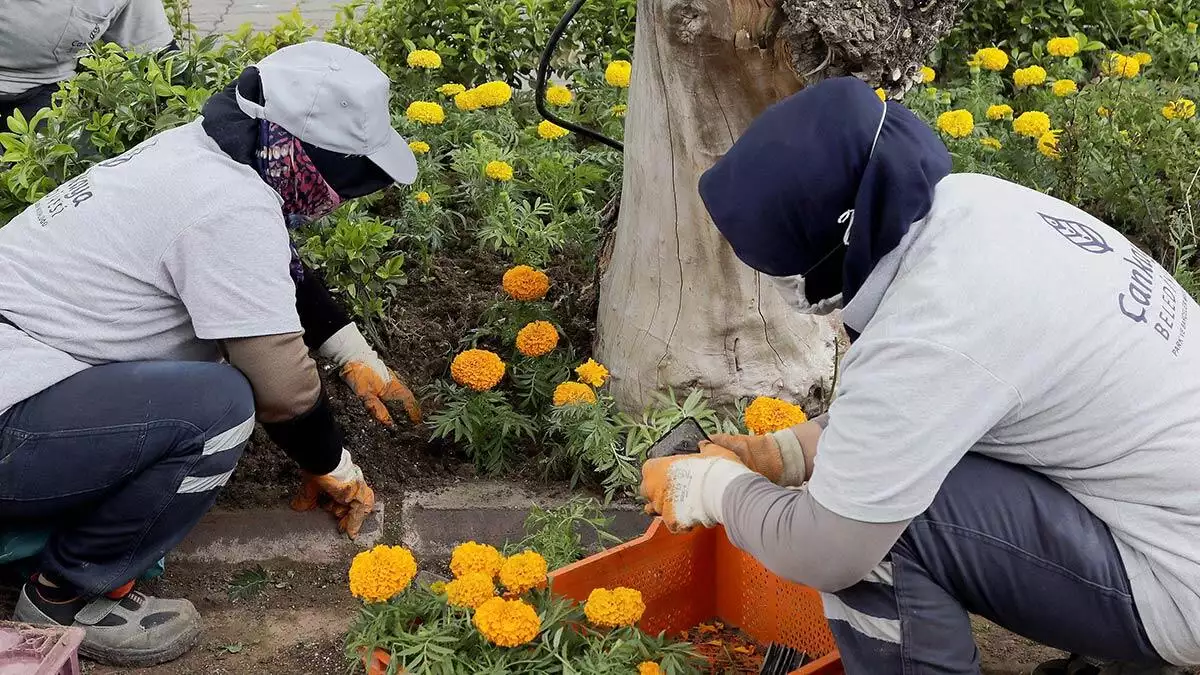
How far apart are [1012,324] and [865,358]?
0.22 m

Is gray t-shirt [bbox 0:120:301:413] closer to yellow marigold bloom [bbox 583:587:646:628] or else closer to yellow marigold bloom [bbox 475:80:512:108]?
yellow marigold bloom [bbox 583:587:646:628]

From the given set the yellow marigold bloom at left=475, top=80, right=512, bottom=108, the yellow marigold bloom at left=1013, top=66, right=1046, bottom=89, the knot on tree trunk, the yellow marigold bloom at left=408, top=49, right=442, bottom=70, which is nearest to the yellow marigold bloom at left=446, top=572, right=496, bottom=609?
the knot on tree trunk

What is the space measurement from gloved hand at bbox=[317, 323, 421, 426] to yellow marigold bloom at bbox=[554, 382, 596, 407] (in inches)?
18.0

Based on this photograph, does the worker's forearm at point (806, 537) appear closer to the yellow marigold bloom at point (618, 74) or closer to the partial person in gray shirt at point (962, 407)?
the partial person in gray shirt at point (962, 407)

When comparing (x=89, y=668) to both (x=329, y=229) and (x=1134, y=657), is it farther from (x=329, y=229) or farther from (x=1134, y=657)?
(x=1134, y=657)

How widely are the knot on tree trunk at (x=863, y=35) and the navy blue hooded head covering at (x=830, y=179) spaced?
28.1 inches

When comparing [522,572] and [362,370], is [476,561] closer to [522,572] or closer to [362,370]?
[522,572]

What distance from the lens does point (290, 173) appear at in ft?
8.37

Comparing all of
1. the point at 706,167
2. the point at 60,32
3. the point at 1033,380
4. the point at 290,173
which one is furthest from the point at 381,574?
the point at 60,32

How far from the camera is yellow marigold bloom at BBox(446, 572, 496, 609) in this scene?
2172 mm

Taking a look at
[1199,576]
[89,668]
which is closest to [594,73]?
[89,668]

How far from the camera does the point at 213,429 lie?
2535 mm

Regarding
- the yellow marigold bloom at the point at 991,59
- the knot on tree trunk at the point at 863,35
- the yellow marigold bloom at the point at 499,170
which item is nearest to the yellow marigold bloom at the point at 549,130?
the yellow marigold bloom at the point at 499,170

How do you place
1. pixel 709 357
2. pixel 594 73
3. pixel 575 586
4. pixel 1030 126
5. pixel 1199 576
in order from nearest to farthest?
pixel 1199 576
pixel 575 586
pixel 709 357
pixel 1030 126
pixel 594 73
